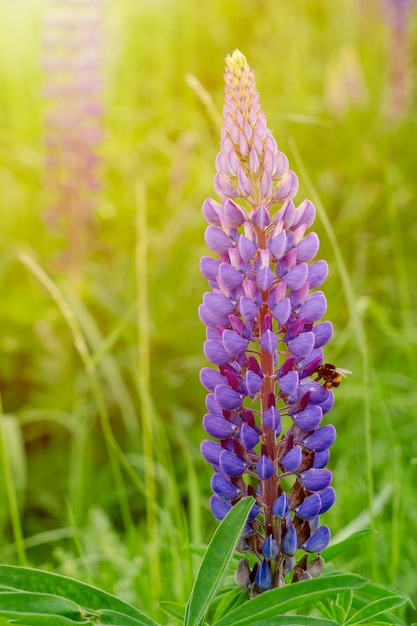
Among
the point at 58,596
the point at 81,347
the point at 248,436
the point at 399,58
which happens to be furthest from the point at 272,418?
the point at 399,58

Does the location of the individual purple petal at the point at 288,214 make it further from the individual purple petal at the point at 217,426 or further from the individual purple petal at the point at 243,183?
the individual purple petal at the point at 217,426

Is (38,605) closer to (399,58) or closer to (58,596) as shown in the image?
Answer: (58,596)

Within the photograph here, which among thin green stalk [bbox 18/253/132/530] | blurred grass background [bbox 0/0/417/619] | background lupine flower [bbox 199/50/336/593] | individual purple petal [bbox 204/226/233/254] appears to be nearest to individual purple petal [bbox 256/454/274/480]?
background lupine flower [bbox 199/50/336/593]

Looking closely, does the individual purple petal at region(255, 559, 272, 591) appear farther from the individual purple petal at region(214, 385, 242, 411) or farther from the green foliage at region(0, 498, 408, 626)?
the individual purple petal at region(214, 385, 242, 411)

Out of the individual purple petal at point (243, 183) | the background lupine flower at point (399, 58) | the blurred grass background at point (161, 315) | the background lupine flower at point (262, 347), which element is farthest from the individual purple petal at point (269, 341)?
the background lupine flower at point (399, 58)

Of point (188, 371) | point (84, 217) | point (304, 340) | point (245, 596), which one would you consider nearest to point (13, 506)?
point (245, 596)

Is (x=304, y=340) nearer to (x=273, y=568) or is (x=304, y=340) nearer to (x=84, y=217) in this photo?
(x=273, y=568)

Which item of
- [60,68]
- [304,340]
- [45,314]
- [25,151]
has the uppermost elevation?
[60,68]
